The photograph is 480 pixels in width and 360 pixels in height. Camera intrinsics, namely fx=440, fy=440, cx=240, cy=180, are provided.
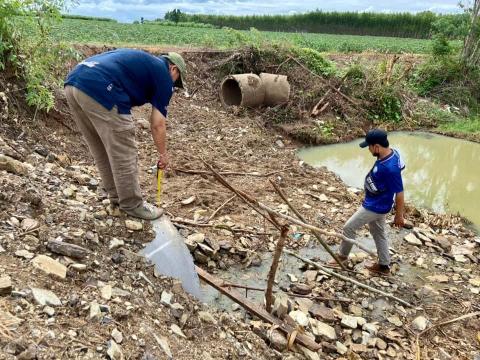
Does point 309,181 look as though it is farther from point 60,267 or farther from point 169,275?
point 60,267

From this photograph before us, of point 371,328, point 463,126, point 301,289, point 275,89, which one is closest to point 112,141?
point 301,289

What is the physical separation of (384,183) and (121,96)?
2569mm

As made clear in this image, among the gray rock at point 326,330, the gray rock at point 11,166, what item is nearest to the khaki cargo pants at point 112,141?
the gray rock at point 11,166

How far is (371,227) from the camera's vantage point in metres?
4.64

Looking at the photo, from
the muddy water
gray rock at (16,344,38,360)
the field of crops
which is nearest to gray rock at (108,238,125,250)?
gray rock at (16,344,38,360)

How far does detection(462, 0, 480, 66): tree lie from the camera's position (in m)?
14.7

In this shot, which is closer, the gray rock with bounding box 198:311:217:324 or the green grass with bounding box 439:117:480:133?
the gray rock with bounding box 198:311:217:324

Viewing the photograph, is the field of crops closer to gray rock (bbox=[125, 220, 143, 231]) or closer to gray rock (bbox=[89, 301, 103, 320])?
gray rock (bbox=[125, 220, 143, 231])

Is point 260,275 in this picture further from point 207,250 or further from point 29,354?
point 29,354

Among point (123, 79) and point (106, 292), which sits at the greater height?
point (123, 79)

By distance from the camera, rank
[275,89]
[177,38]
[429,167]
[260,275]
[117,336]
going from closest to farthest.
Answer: [117,336], [260,275], [429,167], [275,89], [177,38]

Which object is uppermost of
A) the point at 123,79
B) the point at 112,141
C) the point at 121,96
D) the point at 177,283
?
the point at 123,79

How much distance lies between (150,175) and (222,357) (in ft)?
12.8

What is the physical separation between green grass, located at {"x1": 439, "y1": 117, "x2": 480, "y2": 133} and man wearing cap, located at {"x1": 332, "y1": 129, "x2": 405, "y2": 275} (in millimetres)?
8840
